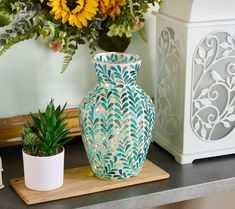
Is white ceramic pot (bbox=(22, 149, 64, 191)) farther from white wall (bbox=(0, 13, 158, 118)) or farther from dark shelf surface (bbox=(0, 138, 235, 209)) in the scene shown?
white wall (bbox=(0, 13, 158, 118))

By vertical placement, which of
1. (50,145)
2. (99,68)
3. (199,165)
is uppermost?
(99,68)

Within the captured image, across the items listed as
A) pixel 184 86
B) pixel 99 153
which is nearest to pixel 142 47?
pixel 184 86

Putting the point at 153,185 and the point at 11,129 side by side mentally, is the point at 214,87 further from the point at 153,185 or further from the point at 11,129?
the point at 11,129

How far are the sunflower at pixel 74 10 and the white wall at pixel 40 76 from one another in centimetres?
14

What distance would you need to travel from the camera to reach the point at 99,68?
43.6 inches

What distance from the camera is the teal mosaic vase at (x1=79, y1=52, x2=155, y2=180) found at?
110 centimetres

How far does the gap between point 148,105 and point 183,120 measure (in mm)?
120

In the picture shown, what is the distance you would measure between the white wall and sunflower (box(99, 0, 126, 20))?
0.13m

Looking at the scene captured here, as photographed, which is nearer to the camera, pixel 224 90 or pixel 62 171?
pixel 62 171

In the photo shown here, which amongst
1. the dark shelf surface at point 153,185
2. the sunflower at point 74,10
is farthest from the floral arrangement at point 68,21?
the dark shelf surface at point 153,185

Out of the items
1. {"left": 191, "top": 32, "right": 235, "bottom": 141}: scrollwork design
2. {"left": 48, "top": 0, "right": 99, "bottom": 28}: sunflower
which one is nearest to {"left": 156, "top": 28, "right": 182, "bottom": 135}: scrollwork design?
{"left": 191, "top": 32, "right": 235, "bottom": 141}: scrollwork design

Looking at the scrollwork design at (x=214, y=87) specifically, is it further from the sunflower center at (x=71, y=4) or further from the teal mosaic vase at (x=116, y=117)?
the sunflower center at (x=71, y=4)

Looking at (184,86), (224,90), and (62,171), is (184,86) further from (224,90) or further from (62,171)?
(62,171)

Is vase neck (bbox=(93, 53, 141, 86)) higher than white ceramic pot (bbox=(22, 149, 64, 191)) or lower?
higher
